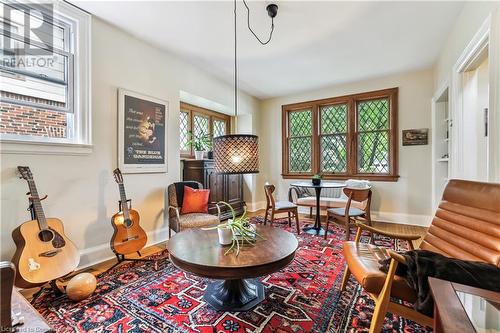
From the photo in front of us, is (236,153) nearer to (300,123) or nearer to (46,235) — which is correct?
(46,235)

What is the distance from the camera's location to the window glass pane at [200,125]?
4.77 metres

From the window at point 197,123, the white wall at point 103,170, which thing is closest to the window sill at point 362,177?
the window at point 197,123

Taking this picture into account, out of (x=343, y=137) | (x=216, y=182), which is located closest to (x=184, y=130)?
(x=216, y=182)

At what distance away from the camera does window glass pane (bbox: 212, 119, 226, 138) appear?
5307mm

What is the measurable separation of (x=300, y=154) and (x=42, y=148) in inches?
178

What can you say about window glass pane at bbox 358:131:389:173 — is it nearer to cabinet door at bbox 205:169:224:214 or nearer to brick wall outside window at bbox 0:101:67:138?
cabinet door at bbox 205:169:224:214

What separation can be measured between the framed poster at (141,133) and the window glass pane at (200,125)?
131cm

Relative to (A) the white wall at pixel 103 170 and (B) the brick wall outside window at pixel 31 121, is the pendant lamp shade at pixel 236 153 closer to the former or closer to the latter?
(A) the white wall at pixel 103 170

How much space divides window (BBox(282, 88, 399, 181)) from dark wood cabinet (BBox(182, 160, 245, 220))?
1.38 meters

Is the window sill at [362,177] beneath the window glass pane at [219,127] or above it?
beneath

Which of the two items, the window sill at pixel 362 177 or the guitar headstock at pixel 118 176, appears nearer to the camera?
the guitar headstock at pixel 118 176

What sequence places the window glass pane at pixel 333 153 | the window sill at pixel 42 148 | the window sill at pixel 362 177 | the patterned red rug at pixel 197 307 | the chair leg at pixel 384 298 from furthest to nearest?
1. the window glass pane at pixel 333 153
2. the window sill at pixel 362 177
3. the window sill at pixel 42 148
4. the patterned red rug at pixel 197 307
5. the chair leg at pixel 384 298

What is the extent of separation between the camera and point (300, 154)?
545 cm

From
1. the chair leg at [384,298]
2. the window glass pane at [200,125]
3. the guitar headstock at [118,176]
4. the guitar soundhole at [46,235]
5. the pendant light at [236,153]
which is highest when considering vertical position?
the window glass pane at [200,125]
